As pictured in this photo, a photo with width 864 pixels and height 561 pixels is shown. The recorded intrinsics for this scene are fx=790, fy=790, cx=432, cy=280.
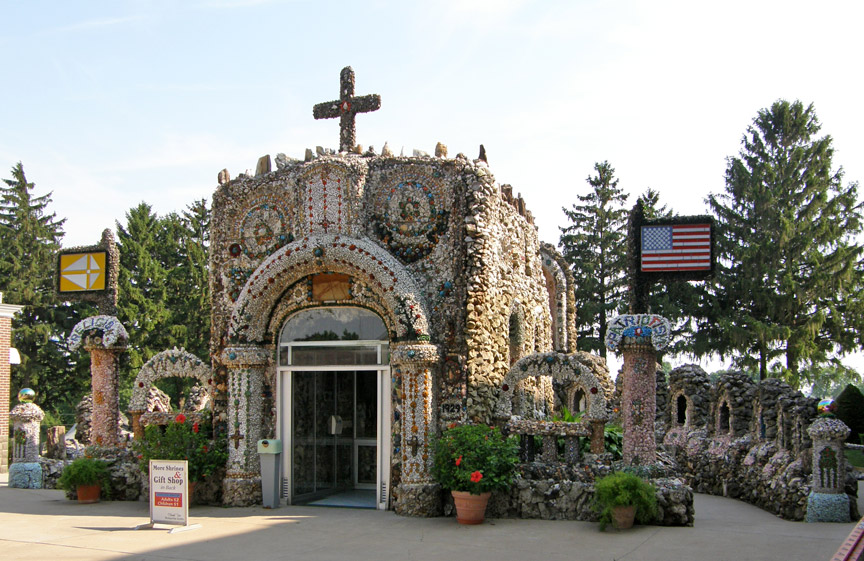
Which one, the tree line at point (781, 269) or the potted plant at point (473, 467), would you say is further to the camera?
the tree line at point (781, 269)

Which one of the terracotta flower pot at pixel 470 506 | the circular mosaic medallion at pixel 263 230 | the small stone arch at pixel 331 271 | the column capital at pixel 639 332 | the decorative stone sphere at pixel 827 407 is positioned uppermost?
the circular mosaic medallion at pixel 263 230

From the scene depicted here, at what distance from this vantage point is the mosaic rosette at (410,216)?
1244cm

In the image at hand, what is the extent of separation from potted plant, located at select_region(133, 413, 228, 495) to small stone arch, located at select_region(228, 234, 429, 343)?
1743mm

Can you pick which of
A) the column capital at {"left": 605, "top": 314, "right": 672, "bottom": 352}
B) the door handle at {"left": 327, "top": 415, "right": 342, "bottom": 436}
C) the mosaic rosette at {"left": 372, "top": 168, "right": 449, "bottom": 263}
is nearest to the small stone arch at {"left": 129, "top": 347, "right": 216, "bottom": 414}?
the door handle at {"left": 327, "top": 415, "right": 342, "bottom": 436}

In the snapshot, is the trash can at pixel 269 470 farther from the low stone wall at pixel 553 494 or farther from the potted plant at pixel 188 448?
the low stone wall at pixel 553 494

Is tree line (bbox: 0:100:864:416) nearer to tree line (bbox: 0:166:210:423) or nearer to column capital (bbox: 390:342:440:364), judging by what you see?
tree line (bbox: 0:166:210:423)

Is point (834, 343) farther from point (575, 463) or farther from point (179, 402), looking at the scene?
point (179, 402)

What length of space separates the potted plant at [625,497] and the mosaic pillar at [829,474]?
2.36 m

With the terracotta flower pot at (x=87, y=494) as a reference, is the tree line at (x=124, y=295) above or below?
above

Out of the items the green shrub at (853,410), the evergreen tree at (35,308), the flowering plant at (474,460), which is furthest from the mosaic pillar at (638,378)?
the evergreen tree at (35,308)

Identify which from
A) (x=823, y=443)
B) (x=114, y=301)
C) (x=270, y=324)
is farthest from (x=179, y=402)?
(x=823, y=443)

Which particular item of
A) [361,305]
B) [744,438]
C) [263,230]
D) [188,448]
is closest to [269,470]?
[188,448]

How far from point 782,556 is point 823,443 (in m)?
2.63

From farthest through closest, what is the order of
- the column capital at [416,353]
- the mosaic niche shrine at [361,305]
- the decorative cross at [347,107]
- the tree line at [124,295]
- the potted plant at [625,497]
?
the tree line at [124,295] → the decorative cross at [347,107] → the mosaic niche shrine at [361,305] → the column capital at [416,353] → the potted plant at [625,497]
